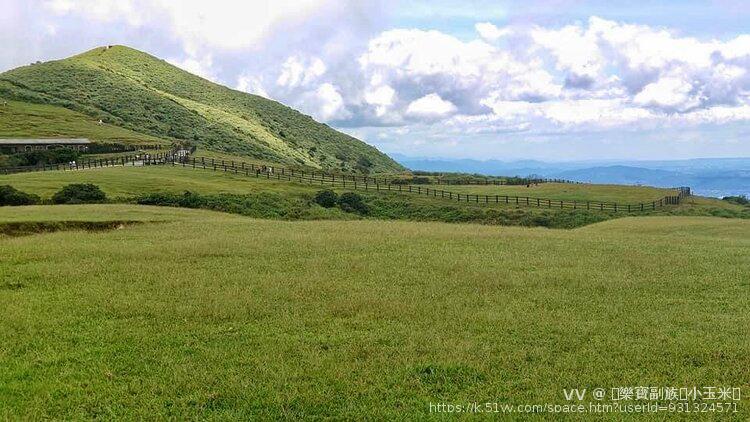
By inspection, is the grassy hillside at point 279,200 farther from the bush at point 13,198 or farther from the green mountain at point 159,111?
the green mountain at point 159,111

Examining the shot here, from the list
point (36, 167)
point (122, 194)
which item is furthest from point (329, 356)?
point (36, 167)

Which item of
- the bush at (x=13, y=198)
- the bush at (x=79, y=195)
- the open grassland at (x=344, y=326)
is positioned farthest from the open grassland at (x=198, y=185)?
the open grassland at (x=344, y=326)

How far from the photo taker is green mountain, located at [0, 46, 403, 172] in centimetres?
10912

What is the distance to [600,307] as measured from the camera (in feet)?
45.6

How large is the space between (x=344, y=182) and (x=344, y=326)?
207 feet

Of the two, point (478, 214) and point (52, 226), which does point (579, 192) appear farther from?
point (52, 226)

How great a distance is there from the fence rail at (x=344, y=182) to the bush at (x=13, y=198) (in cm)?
2462

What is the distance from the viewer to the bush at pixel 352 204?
59.0m

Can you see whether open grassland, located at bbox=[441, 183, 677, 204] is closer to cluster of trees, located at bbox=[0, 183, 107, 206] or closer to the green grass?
cluster of trees, located at bbox=[0, 183, 107, 206]

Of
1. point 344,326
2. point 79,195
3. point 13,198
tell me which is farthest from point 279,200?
point 344,326

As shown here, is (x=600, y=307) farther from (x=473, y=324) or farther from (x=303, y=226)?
(x=303, y=226)

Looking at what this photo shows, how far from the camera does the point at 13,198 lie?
133ft

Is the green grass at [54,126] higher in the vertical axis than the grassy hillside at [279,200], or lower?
higher

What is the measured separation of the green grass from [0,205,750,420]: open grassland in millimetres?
77664
